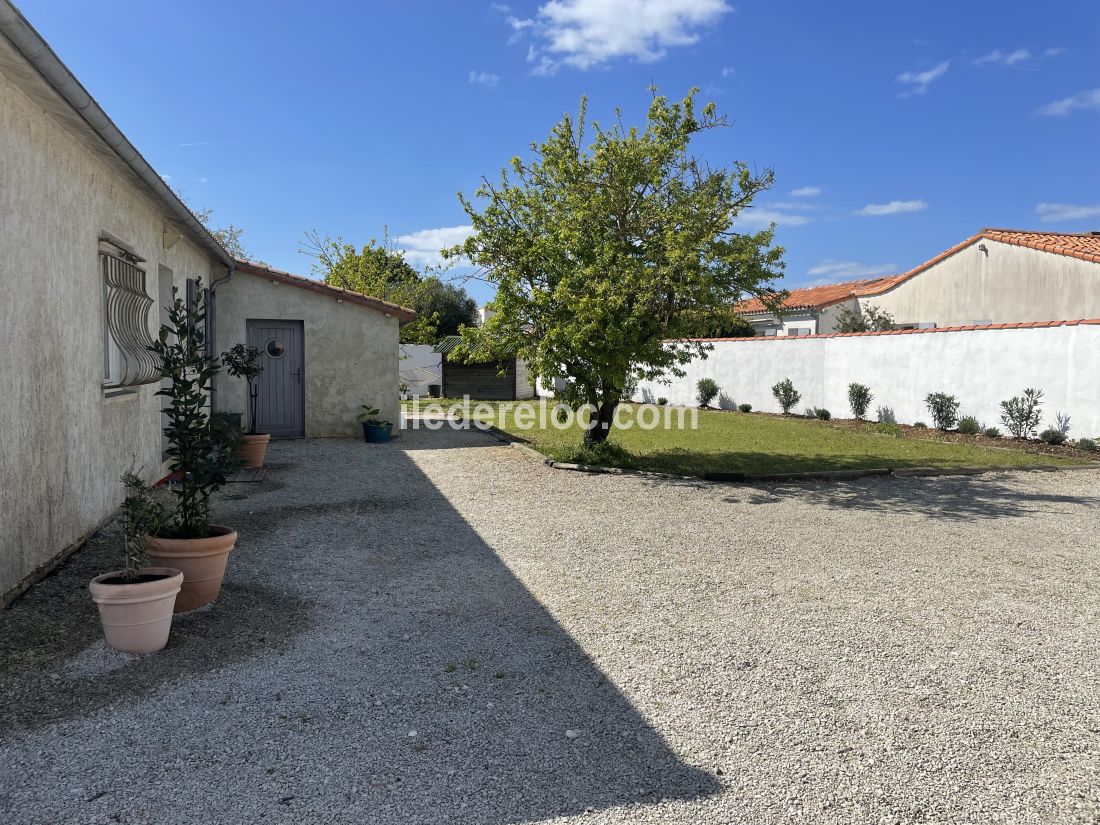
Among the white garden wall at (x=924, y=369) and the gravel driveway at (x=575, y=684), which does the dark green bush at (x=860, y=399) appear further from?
the gravel driveway at (x=575, y=684)

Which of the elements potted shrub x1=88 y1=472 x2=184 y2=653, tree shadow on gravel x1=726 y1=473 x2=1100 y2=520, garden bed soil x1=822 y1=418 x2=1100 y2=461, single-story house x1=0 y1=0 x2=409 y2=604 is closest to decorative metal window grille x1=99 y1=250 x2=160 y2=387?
single-story house x1=0 y1=0 x2=409 y2=604

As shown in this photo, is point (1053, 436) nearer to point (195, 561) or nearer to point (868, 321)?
point (868, 321)

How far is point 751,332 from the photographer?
30.7 m

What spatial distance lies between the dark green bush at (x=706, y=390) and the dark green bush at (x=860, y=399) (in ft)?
17.3

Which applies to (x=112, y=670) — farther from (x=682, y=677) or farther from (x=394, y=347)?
(x=394, y=347)

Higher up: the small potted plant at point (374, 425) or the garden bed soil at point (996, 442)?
the small potted plant at point (374, 425)

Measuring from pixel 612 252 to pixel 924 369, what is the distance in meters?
9.88

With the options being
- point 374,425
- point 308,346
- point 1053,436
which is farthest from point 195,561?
point 1053,436

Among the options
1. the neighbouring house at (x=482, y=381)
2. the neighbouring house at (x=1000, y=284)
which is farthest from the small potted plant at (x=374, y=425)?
the neighbouring house at (x=482, y=381)

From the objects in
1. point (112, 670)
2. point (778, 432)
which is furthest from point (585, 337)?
point (778, 432)

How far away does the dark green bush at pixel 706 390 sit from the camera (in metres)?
22.8

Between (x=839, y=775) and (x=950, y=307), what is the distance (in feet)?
77.1

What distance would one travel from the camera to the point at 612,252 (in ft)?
31.8

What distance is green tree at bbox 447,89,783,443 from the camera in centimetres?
968
